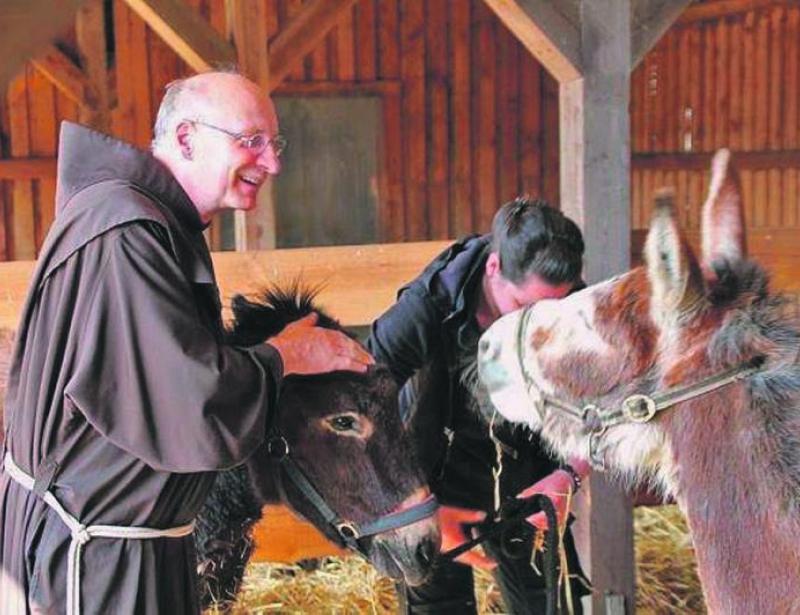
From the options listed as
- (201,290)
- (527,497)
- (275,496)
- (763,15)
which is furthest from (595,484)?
(763,15)

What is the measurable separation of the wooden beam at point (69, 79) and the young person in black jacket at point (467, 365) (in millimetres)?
6744

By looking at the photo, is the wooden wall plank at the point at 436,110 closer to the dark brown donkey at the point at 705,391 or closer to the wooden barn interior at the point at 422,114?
the wooden barn interior at the point at 422,114

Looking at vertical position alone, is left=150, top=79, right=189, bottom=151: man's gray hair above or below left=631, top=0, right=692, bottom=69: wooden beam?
below

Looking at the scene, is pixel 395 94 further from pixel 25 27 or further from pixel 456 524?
pixel 25 27

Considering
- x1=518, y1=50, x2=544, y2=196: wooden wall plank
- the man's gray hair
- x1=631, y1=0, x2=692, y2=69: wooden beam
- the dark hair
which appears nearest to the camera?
the man's gray hair

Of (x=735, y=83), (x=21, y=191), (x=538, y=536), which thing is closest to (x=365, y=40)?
(x=21, y=191)

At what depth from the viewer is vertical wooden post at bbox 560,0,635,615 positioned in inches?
142

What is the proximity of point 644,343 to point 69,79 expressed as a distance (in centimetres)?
834

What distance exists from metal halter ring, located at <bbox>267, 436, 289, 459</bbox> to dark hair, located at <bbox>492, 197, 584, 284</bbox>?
0.86 metres

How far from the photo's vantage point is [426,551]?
2.77m

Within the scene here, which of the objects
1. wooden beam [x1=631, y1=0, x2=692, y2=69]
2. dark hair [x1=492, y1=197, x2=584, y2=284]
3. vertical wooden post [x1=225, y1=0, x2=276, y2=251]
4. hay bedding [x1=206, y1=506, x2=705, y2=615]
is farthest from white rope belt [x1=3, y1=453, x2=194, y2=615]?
hay bedding [x1=206, y1=506, x2=705, y2=615]

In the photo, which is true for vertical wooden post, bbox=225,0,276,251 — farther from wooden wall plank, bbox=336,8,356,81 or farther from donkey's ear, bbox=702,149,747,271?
wooden wall plank, bbox=336,8,356,81

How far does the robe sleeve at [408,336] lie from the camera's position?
3176 mm

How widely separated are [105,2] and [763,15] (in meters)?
7.35
